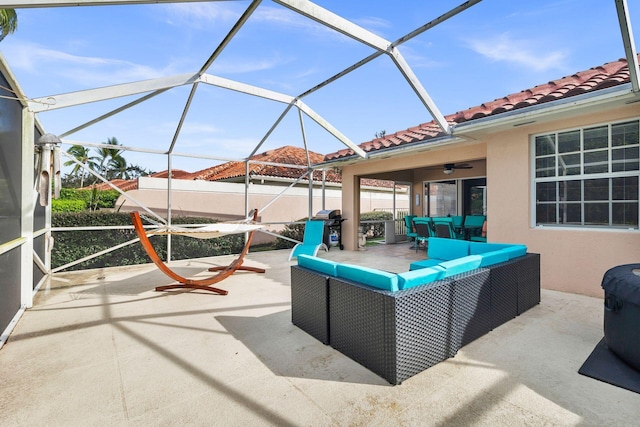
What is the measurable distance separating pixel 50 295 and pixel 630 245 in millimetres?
8766

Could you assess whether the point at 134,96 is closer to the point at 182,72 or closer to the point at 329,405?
the point at 182,72

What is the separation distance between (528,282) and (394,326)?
270 centimetres

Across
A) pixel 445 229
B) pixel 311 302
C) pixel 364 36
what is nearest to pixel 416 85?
pixel 364 36

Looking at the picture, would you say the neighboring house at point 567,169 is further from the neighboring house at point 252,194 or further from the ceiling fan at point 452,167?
the neighboring house at point 252,194

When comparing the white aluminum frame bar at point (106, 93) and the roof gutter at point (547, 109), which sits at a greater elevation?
the white aluminum frame bar at point (106, 93)

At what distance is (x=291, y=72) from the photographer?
594 centimetres

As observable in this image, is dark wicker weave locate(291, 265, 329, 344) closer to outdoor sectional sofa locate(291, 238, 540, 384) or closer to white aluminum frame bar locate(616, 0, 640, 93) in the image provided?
outdoor sectional sofa locate(291, 238, 540, 384)

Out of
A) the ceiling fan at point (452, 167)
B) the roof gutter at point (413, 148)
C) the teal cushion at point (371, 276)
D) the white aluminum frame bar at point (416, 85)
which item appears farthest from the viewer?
the ceiling fan at point (452, 167)

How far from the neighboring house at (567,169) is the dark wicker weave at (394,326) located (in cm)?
342

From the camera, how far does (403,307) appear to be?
2330mm

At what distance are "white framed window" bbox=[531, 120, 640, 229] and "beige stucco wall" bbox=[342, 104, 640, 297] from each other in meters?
0.16

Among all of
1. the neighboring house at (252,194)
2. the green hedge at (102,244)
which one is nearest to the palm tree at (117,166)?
the neighboring house at (252,194)

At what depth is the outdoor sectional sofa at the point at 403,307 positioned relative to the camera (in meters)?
2.37

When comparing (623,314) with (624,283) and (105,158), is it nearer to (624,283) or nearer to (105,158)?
(624,283)
